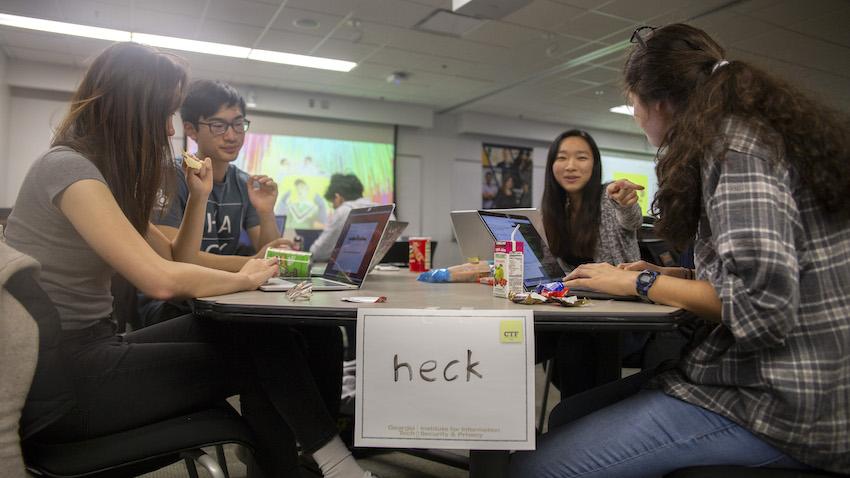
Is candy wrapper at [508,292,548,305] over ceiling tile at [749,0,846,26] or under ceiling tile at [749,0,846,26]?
under

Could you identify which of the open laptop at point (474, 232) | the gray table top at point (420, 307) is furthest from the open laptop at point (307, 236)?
the gray table top at point (420, 307)

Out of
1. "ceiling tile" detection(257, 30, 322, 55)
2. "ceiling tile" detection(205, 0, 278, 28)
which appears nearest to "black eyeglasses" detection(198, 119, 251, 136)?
"ceiling tile" detection(205, 0, 278, 28)

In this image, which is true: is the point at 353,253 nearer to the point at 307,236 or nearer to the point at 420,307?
the point at 420,307

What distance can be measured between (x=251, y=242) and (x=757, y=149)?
76.6 inches

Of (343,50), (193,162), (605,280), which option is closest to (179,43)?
(343,50)

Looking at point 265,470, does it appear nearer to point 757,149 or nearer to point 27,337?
point 27,337

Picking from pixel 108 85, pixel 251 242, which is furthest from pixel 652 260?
pixel 108 85

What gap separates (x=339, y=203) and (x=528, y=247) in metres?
4.20

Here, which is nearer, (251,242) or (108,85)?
(108,85)

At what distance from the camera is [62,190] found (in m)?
1.05

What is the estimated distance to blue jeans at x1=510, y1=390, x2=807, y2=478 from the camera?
87 cm

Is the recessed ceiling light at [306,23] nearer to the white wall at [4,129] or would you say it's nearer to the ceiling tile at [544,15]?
the ceiling tile at [544,15]

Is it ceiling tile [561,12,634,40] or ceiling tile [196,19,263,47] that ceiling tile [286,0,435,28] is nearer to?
ceiling tile [196,19,263,47]

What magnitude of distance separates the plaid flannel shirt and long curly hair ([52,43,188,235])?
1087mm
